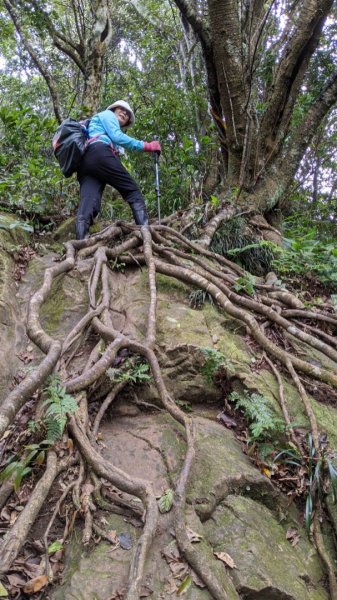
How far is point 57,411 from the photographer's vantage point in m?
2.69

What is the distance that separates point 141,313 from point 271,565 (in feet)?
8.05

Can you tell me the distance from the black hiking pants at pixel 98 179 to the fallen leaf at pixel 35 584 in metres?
4.20

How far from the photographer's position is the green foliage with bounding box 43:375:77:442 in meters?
2.67

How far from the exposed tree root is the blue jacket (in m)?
1.11

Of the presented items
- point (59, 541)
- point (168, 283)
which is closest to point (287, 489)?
point (59, 541)

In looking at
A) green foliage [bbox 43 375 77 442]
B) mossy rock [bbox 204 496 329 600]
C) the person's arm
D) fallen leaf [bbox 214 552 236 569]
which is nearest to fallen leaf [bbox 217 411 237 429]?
mossy rock [bbox 204 496 329 600]

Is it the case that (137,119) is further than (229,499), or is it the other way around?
(137,119)

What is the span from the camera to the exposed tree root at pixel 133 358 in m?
2.32

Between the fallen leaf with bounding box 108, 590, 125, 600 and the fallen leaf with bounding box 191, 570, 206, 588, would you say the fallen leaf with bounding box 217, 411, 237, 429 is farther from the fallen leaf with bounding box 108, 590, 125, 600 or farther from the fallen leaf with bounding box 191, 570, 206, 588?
the fallen leaf with bounding box 108, 590, 125, 600

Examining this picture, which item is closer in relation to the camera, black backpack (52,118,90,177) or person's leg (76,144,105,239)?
black backpack (52,118,90,177)

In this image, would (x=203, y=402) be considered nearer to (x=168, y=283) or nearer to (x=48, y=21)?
(x=168, y=283)

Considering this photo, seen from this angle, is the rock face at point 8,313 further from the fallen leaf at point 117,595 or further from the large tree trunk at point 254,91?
the large tree trunk at point 254,91

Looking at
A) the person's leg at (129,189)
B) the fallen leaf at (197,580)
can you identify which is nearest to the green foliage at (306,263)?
the person's leg at (129,189)

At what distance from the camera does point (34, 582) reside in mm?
2059
